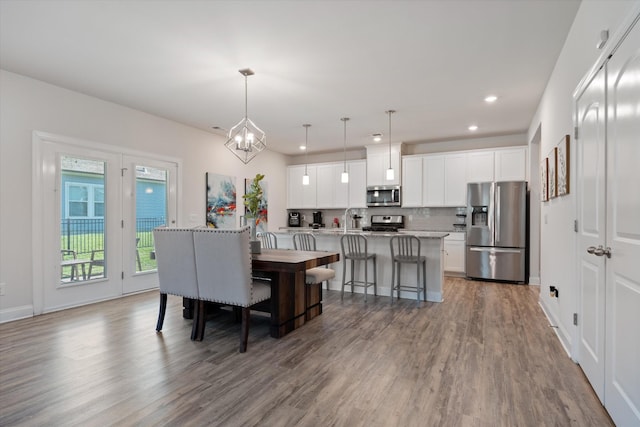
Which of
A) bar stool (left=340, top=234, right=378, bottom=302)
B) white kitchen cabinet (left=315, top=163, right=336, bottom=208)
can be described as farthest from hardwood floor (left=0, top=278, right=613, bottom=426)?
white kitchen cabinet (left=315, top=163, right=336, bottom=208)

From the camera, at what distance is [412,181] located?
7.04 meters

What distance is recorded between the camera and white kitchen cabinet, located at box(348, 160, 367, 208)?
7570mm

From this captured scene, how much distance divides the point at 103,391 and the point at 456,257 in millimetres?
5785

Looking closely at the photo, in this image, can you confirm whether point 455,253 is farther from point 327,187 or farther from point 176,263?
point 176,263

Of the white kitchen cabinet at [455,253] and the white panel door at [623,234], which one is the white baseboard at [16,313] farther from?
the white kitchen cabinet at [455,253]

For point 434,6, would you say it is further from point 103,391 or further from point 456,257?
point 456,257

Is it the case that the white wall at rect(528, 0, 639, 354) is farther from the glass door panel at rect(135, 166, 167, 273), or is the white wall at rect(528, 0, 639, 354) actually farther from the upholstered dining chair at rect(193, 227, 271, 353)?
the glass door panel at rect(135, 166, 167, 273)

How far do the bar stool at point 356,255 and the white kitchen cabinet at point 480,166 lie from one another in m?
2.82

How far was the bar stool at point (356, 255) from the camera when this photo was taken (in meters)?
4.79

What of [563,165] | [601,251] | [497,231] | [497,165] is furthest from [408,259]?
[497,165]

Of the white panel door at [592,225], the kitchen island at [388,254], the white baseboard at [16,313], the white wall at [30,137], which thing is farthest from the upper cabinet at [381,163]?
the white baseboard at [16,313]

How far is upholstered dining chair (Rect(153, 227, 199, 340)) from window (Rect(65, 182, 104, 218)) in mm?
1803

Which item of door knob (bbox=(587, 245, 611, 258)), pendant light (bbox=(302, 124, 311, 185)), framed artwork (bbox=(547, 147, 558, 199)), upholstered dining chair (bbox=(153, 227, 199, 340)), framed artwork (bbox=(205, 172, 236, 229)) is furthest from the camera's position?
framed artwork (bbox=(205, 172, 236, 229))

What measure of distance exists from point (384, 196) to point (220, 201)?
333 centimetres
